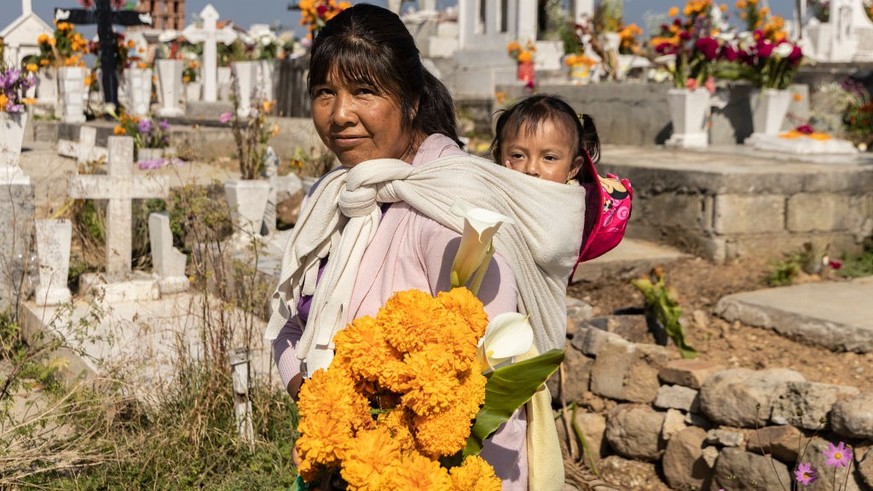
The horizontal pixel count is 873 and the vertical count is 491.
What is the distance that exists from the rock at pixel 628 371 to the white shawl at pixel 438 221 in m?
2.80

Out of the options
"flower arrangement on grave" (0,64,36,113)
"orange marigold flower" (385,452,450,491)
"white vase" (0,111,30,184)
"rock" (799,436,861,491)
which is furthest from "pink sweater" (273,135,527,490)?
"flower arrangement on grave" (0,64,36,113)

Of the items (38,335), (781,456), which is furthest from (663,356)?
(38,335)

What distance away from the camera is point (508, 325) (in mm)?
1874

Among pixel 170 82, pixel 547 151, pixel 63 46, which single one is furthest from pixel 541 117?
pixel 63 46

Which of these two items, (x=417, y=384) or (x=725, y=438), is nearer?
(x=417, y=384)

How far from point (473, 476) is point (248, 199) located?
526 cm

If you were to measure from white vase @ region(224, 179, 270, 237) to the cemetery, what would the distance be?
16 millimetres

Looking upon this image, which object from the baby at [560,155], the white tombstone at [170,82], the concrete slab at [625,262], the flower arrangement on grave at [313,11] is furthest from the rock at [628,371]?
the white tombstone at [170,82]

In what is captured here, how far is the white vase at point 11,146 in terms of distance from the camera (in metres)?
5.69

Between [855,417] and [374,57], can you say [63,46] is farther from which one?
[374,57]

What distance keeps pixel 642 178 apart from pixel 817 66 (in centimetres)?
823

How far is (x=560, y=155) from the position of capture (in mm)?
2660

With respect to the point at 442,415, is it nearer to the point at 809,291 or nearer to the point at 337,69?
the point at 337,69

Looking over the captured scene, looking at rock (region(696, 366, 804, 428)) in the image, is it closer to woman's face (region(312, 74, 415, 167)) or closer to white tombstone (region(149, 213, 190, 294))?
woman's face (region(312, 74, 415, 167))
